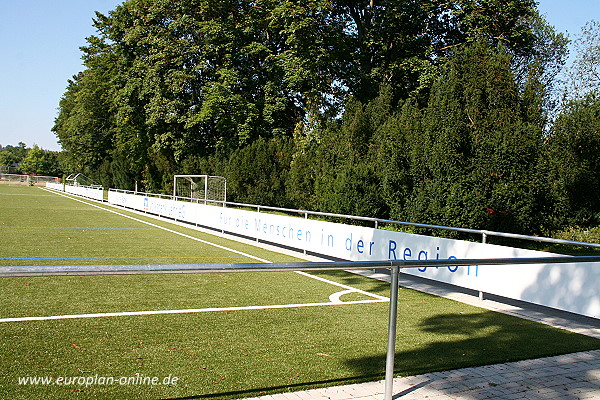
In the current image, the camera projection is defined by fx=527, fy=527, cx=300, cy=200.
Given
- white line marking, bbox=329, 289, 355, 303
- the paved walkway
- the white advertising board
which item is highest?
the white advertising board

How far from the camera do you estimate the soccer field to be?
4730 millimetres

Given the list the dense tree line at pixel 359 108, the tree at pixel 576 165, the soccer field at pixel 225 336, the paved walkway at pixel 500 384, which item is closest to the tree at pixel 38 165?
the dense tree line at pixel 359 108

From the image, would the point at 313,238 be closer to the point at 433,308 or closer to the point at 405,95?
the point at 433,308

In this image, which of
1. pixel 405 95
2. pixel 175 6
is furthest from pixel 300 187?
pixel 175 6

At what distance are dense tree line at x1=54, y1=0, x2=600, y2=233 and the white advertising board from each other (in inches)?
178

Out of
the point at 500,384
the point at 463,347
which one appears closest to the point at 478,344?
the point at 463,347

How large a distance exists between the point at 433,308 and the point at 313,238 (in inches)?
255

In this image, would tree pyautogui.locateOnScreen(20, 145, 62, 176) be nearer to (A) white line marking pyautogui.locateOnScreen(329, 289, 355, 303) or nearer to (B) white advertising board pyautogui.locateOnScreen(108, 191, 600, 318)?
(B) white advertising board pyautogui.locateOnScreen(108, 191, 600, 318)

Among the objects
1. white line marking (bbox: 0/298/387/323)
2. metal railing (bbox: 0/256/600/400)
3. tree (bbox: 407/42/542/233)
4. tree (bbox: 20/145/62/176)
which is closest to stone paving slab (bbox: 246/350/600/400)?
metal railing (bbox: 0/256/600/400)

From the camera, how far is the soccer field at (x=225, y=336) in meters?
4.73

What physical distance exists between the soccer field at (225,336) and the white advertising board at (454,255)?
25.8 inches

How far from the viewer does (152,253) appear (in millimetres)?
14406

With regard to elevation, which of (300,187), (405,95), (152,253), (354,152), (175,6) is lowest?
(152,253)

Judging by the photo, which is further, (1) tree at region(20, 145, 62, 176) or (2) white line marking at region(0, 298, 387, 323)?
(1) tree at region(20, 145, 62, 176)
